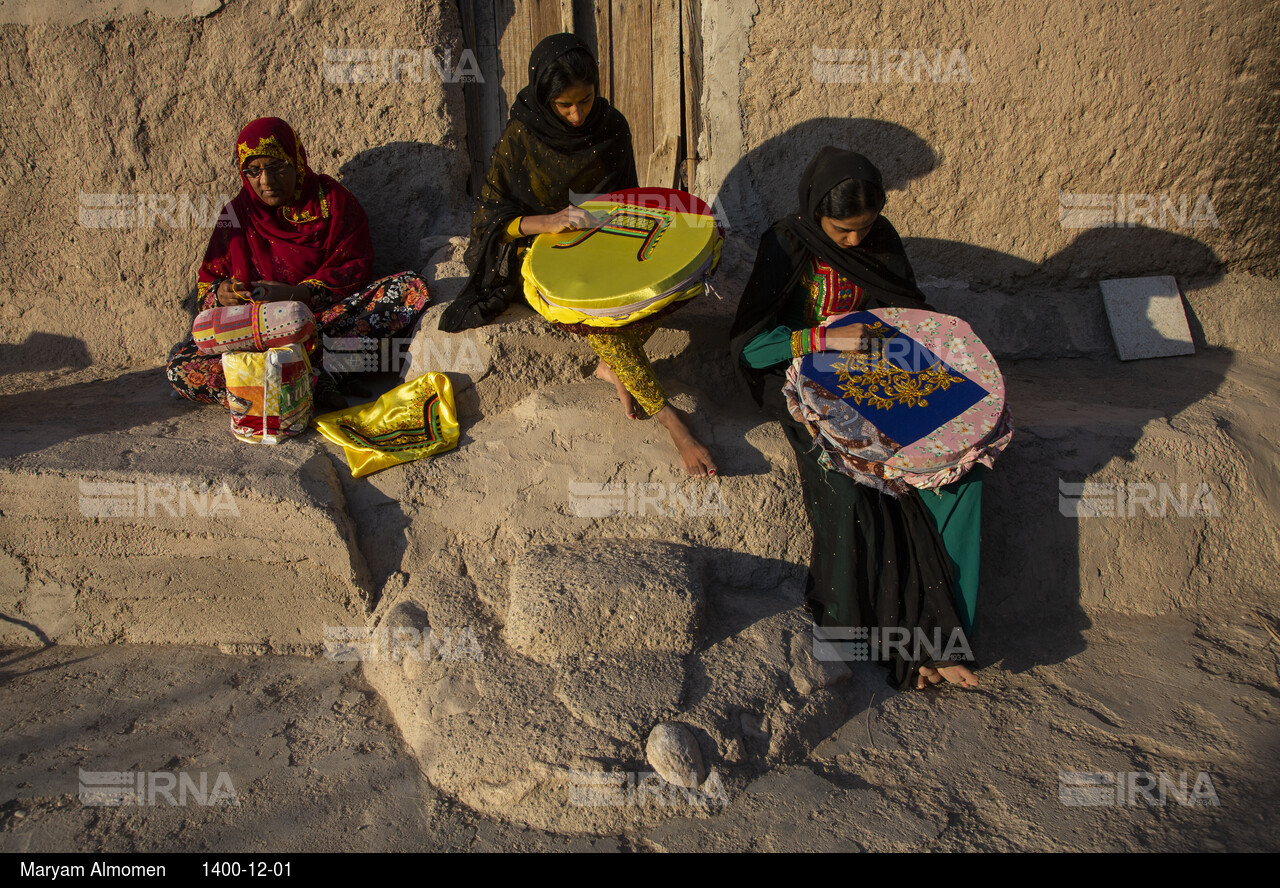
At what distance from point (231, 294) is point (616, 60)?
82.4 inches

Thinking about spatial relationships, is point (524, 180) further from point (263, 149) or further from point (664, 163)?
point (664, 163)

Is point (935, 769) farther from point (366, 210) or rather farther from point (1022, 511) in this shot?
point (366, 210)

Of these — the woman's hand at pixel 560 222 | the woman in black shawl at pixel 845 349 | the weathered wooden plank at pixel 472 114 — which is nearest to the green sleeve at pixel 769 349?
the woman in black shawl at pixel 845 349

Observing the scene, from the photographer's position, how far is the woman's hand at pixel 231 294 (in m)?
3.27

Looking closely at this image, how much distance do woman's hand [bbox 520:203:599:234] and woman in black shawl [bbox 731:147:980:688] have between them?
2.00 feet

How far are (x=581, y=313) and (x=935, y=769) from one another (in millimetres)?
1635

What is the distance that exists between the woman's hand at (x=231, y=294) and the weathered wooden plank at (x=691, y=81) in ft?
6.68

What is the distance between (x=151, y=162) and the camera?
3.82 metres

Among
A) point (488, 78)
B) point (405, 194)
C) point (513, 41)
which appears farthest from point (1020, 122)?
point (405, 194)

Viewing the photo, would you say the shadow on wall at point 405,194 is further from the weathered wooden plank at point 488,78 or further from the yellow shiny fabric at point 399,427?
the yellow shiny fabric at point 399,427

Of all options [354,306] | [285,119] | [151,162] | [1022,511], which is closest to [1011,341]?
[1022,511]

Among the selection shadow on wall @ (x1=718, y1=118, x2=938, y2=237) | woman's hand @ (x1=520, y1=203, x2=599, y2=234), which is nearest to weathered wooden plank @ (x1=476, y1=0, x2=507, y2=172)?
shadow on wall @ (x1=718, y1=118, x2=938, y2=237)

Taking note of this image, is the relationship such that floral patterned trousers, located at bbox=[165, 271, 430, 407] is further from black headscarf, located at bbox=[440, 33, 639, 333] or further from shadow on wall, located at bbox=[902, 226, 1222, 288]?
shadow on wall, located at bbox=[902, 226, 1222, 288]

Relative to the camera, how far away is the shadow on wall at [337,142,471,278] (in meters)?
3.89
